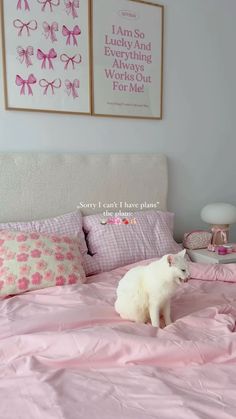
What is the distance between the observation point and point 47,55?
80.4 inches

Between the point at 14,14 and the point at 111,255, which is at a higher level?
the point at 14,14

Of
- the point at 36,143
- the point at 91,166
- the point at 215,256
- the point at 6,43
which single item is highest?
the point at 6,43

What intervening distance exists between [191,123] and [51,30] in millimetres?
1166

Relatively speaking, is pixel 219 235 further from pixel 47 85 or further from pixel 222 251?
pixel 47 85

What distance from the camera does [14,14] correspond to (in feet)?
6.33

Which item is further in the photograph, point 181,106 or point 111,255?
point 181,106

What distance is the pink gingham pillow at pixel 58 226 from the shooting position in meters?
1.85

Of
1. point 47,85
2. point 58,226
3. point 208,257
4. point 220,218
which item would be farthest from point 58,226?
point 220,218

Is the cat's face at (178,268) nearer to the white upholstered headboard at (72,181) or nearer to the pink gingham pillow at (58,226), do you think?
the pink gingham pillow at (58,226)

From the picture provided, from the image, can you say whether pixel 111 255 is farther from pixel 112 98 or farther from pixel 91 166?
pixel 112 98

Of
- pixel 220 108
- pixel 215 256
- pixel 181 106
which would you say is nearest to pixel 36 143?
pixel 181 106

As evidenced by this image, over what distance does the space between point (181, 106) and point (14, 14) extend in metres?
1.25

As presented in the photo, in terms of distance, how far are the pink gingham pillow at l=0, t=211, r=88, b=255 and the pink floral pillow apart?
167mm

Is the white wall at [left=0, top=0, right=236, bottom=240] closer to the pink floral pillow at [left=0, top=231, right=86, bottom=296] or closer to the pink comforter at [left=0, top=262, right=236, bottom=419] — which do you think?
the pink floral pillow at [left=0, top=231, right=86, bottom=296]
